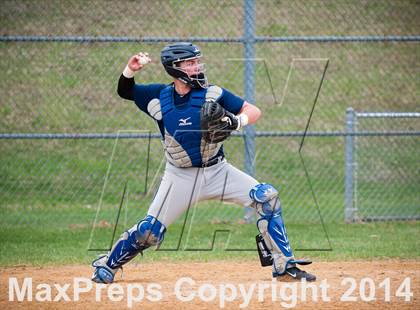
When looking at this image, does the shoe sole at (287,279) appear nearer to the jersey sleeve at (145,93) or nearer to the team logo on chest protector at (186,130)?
the team logo on chest protector at (186,130)

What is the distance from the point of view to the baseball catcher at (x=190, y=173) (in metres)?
6.13

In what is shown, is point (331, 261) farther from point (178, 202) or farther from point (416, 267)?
point (178, 202)

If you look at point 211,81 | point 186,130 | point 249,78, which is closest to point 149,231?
point 186,130

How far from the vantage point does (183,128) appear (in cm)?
612

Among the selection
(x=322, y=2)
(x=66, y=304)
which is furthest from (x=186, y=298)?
(x=322, y=2)

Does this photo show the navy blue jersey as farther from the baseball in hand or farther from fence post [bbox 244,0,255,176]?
fence post [bbox 244,0,255,176]

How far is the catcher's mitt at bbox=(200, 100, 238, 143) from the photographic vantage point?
19.2 ft

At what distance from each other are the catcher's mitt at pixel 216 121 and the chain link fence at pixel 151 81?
4556 mm

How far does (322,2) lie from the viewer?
13852 mm

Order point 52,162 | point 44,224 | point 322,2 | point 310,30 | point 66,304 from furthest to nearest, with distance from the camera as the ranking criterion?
point 310,30, point 322,2, point 52,162, point 44,224, point 66,304

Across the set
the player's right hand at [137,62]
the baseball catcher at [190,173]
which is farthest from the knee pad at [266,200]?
the player's right hand at [137,62]

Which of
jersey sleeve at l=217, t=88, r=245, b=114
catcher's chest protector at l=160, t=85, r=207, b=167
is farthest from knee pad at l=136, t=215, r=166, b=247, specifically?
jersey sleeve at l=217, t=88, r=245, b=114

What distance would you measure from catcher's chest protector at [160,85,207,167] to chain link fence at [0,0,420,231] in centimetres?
427

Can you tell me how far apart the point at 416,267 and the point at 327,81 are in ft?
26.3
